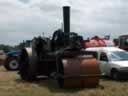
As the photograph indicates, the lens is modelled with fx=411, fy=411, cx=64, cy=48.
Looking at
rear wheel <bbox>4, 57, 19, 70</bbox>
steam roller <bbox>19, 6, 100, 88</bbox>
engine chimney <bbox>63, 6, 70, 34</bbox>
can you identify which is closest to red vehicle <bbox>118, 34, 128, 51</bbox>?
rear wheel <bbox>4, 57, 19, 70</bbox>

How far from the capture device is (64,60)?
15961 mm

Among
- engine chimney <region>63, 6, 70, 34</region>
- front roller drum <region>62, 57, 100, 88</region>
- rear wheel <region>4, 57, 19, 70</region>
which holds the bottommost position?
rear wheel <region>4, 57, 19, 70</region>

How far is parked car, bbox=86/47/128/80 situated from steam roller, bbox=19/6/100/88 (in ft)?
7.38

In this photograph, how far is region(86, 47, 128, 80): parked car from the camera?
756 inches

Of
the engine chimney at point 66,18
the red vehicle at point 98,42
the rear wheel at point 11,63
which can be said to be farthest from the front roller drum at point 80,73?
the rear wheel at point 11,63

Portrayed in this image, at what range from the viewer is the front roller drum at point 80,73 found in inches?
618

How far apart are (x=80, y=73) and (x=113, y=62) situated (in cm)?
439

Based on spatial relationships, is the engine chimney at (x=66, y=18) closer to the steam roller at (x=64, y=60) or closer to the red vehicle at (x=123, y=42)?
the steam roller at (x=64, y=60)

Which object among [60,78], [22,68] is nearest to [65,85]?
[60,78]

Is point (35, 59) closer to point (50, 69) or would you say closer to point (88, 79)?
point (50, 69)

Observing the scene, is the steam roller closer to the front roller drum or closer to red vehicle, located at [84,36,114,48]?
the front roller drum

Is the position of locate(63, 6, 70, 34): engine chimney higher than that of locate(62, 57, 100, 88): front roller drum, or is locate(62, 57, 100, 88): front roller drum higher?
locate(63, 6, 70, 34): engine chimney

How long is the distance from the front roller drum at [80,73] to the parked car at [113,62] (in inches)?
131

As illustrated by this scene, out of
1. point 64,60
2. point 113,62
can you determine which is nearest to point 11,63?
point 113,62
